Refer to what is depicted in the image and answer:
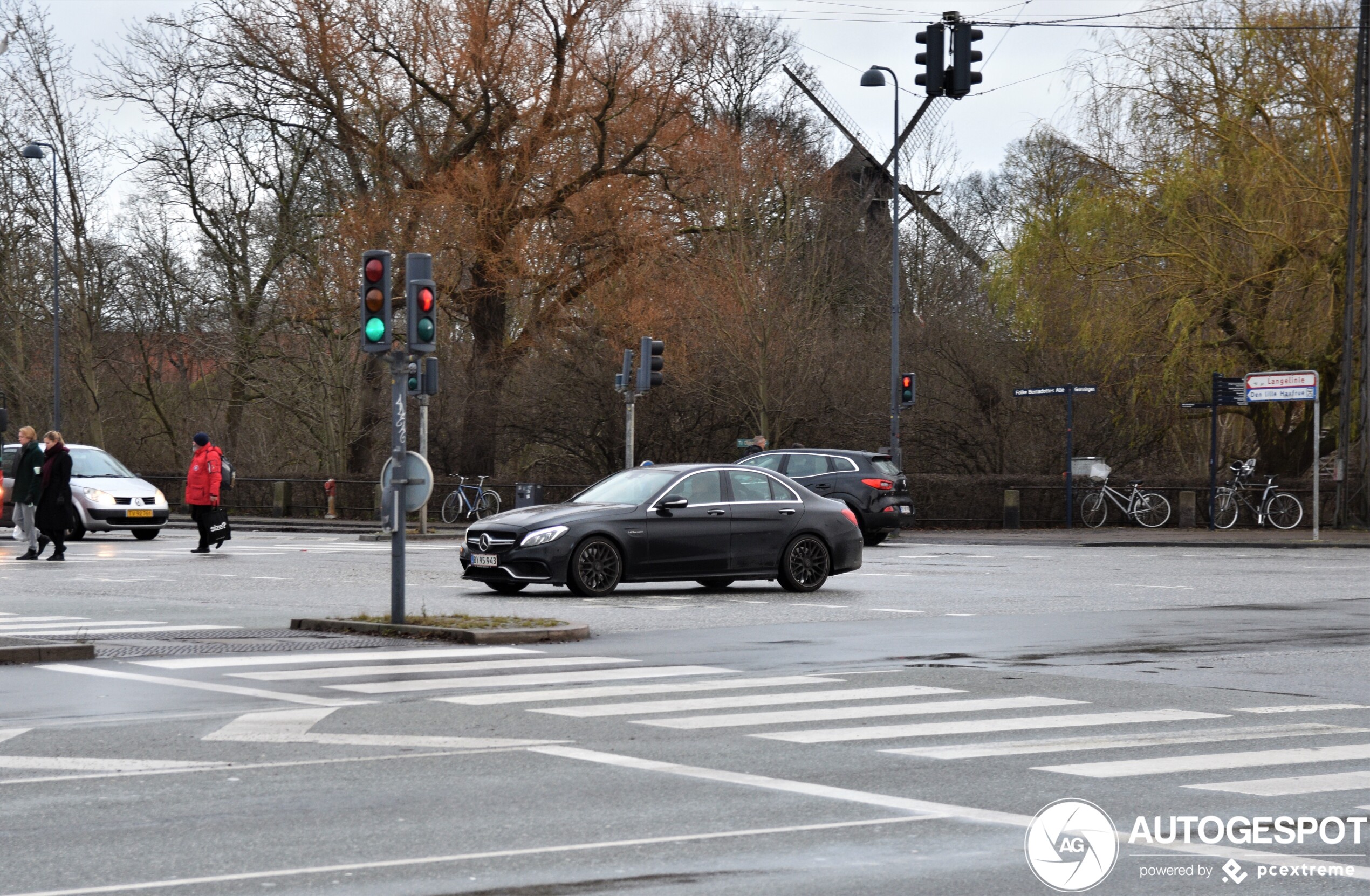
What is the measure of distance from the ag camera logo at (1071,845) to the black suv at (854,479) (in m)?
24.4

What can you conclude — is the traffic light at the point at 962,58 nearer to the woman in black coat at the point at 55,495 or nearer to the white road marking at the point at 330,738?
the woman in black coat at the point at 55,495

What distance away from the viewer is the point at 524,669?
1209 cm

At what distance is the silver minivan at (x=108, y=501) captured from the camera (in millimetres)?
31609

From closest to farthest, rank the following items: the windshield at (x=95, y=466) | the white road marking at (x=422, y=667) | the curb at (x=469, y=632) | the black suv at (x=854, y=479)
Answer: the white road marking at (x=422, y=667) → the curb at (x=469, y=632) → the black suv at (x=854, y=479) → the windshield at (x=95, y=466)

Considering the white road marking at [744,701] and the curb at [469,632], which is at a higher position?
the curb at [469,632]

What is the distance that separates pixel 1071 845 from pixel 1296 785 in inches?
71.3

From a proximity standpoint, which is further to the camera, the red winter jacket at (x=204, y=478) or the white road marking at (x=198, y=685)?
the red winter jacket at (x=204, y=478)

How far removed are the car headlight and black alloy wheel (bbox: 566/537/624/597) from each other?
328 mm

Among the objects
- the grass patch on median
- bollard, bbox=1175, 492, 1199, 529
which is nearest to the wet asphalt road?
the grass patch on median

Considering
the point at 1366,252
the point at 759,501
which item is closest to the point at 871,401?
the point at 1366,252

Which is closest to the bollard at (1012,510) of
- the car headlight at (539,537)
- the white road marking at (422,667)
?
the car headlight at (539,537)

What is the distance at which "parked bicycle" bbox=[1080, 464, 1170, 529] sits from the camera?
124 ft

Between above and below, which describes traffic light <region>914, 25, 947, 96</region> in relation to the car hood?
above

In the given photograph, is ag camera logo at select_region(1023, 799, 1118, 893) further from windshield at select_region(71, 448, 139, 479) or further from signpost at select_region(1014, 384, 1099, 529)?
signpost at select_region(1014, 384, 1099, 529)
